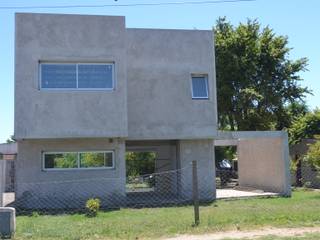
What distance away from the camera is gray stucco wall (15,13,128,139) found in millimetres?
19062

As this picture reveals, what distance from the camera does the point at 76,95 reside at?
19406 mm

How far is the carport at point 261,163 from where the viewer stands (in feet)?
78.2

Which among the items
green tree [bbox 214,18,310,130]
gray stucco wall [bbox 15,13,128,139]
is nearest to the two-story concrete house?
gray stucco wall [bbox 15,13,128,139]

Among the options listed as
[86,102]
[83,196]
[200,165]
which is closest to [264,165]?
[200,165]

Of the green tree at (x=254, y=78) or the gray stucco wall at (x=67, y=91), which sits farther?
the green tree at (x=254, y=78)

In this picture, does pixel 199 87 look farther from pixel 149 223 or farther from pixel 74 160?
pixel 149 223

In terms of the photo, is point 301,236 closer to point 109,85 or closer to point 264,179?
point 109,85

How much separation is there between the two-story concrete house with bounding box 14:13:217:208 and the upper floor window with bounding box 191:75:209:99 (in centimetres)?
47

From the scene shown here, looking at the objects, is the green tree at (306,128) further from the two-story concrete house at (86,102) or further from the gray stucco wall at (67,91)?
the gray stucco wall at (67,91)

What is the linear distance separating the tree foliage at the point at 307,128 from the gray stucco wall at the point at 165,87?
1289 cm

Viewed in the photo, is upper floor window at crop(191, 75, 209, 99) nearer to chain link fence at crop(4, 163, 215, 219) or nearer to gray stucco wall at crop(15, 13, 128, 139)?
gray stucco wall at crop(15, 13, 128, 139)

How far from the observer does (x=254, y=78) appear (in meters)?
39.6

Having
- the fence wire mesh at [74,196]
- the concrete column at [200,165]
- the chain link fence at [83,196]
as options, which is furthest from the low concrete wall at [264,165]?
the fence wire mesh at [74,196]

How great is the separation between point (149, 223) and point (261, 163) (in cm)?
1399
